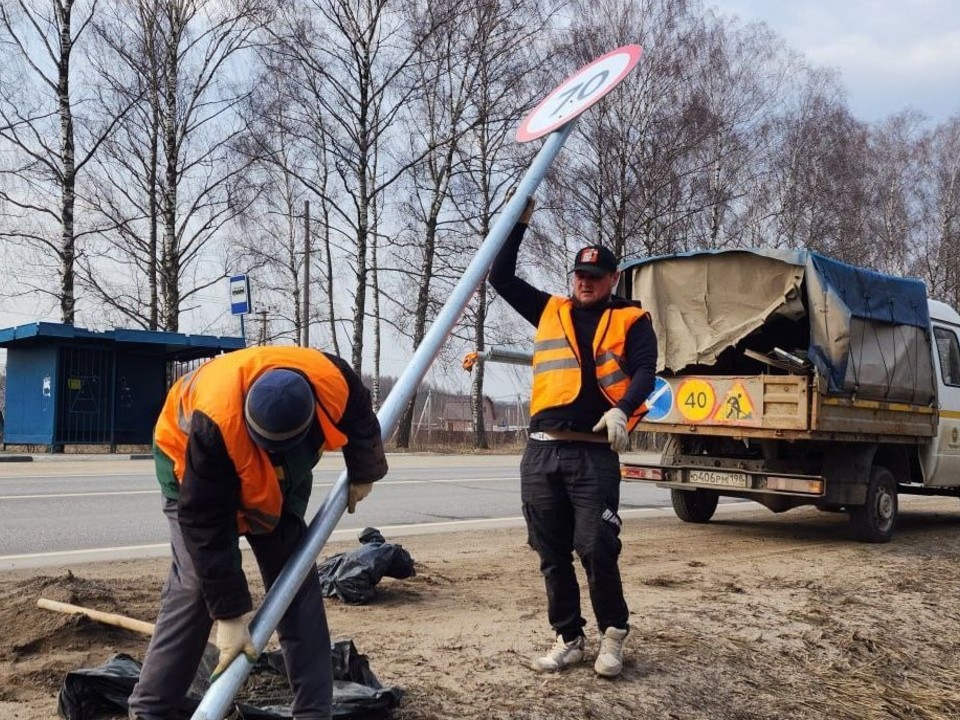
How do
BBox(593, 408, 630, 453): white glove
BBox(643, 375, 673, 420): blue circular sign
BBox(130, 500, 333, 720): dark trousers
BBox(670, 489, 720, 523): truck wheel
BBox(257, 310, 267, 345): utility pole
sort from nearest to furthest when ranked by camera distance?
BBox(130, 500, 333, 720): dark trousers → BBox(593, 408, 630, 453): white glove → BBox(643, 375, 673, 420): blue circular sign → BBox(670, 489, 720, 523): truck wheel → BBox(257, 310, 267, 345): utility pole

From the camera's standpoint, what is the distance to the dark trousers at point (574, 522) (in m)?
4.15

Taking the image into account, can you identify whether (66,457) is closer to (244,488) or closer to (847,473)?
(847,473)

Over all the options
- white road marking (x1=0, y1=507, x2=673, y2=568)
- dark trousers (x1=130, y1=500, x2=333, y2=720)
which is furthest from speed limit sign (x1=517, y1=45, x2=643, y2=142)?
white road marking (x1=0, y1=507, x2=673, y2=568)

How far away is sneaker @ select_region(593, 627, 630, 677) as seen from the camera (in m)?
4.15

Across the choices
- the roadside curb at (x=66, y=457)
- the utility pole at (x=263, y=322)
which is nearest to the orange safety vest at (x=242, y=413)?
the roadside curb at (x=66, y=457)

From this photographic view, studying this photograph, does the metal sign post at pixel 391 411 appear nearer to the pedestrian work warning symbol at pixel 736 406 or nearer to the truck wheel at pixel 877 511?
the pedestrian work warning symbol at pixel 736 406

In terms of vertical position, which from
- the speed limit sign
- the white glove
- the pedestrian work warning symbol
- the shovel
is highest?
the speed limit sign

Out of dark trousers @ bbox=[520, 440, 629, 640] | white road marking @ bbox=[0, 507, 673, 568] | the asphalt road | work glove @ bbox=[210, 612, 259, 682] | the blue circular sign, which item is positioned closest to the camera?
work glove @ bbox=[210, 612, 259, 682]

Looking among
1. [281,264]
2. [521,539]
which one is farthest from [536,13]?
[521,539]

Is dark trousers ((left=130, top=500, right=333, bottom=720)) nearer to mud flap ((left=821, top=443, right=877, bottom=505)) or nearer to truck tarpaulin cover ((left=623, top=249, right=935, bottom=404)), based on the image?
truck tarpaulin cover ((left=623, top=249, right=935, bottom=404))

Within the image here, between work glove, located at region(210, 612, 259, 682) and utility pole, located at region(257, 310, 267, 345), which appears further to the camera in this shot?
utility pole, located at region(257, 310, 267, 345)

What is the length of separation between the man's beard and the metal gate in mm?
16976

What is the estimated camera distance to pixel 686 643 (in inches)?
188

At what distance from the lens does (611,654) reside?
4.18 metres
